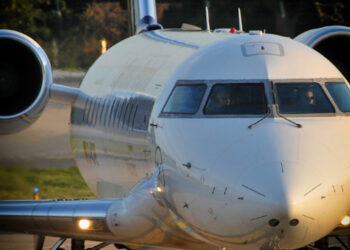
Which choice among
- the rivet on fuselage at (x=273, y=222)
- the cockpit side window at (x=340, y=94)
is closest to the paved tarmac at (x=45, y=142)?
the cockpit side window at (x=340, y=94)

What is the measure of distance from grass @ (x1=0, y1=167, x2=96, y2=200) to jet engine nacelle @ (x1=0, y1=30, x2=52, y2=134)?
4638 millimetres

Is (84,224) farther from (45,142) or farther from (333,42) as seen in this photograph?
(45,142)

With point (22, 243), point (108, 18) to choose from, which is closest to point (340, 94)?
point (22, 243)

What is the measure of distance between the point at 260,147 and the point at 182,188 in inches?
40.6

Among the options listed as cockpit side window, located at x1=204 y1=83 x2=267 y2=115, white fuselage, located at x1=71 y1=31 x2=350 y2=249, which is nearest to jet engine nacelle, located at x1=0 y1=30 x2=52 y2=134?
white fuselage, located at x1=71 y1=31 x2=350 y2=249

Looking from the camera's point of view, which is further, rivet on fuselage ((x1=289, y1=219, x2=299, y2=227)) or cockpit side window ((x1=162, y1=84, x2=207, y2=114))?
cockpit side window ((x1=162, y1=84, x2=207, y2=114))

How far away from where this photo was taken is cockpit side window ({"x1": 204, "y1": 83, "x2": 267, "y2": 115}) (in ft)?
35.3

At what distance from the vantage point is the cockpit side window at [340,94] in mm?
11133

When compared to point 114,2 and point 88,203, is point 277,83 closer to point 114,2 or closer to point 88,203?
point 88,203

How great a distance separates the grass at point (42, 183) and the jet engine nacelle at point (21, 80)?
4.64 metres

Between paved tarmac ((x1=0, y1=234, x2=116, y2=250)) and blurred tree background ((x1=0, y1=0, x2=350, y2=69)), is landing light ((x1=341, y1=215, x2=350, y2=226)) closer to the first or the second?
paved tarmac ((x1=0, y1=234, x2=116, y2=250))

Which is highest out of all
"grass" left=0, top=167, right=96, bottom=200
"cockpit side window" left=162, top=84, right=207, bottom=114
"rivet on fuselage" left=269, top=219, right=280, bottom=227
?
"grass" left=0, top=167, right=96, bottom=200

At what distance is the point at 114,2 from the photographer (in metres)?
28.3

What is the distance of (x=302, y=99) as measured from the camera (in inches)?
431
